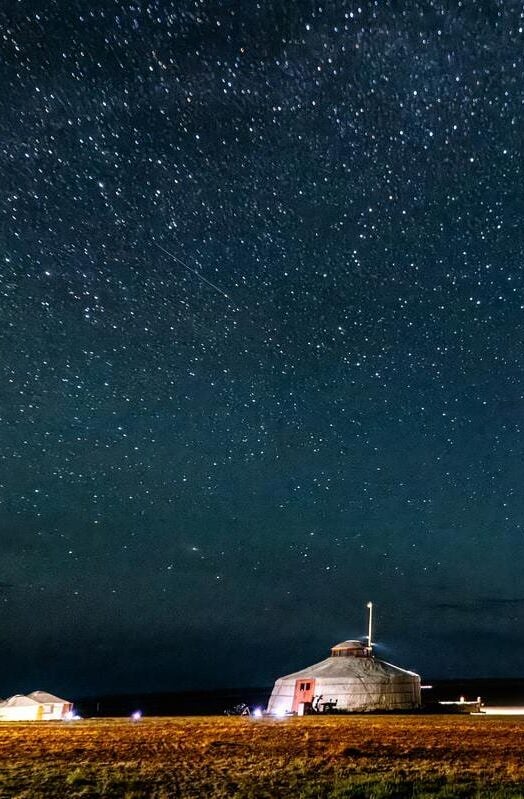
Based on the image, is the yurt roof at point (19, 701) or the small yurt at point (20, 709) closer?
the small yurt at point (20, 709)

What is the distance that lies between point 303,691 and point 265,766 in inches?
1122

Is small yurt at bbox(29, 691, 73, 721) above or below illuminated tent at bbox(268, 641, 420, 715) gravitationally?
below

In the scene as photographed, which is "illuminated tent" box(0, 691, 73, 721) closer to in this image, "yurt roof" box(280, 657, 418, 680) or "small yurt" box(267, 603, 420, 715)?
"small yurt" box(267, 603, 420, 715)

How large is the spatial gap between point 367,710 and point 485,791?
29611 millimetres

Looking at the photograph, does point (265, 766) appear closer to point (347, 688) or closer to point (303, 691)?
point (347, 688)

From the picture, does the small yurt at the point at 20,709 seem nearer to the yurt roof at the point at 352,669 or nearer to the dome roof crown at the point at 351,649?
the yurt roof at the point at 352,669

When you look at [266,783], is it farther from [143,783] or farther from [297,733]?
[297,733]

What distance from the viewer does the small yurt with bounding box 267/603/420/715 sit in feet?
114

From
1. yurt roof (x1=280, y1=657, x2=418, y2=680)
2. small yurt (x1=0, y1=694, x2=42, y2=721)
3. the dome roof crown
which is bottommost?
small yurt (x1=0, y1=694, x2=42, y2=721)

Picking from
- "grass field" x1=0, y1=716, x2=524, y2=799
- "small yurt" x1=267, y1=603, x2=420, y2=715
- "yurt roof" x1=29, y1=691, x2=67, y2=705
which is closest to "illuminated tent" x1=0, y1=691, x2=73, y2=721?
"yurt roof" x1=29, y1=691, x2=67, y2=705

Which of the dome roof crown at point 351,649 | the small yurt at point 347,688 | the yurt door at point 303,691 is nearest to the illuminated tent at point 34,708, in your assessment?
the small yurt at point 347,688

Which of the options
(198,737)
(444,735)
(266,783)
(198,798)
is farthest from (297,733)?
(198,798)

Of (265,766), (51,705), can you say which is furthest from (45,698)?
(265,766)

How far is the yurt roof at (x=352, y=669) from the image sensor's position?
3643cm
